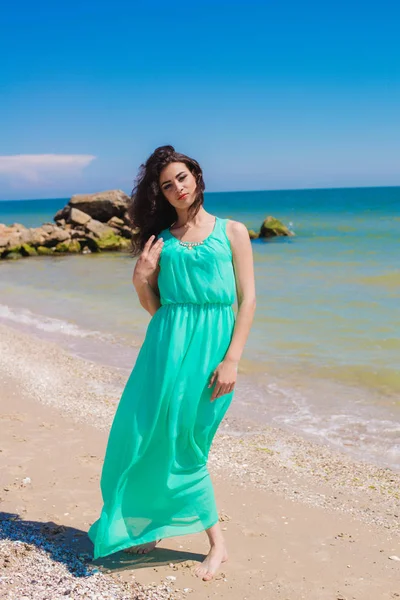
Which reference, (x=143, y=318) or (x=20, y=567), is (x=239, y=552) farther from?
(x=143, y=318)

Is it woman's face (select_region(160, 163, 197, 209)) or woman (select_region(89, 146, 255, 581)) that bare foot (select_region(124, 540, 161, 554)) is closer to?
woman (select_region(89, 146, 255, 581))

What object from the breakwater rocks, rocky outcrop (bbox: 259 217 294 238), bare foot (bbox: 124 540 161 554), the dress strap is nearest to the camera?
the dress strap

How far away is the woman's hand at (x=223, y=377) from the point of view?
360 centimetres

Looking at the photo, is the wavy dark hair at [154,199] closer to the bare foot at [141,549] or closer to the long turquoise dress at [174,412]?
the long turquoise dress at [174,412]

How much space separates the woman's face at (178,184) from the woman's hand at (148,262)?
0.82ft

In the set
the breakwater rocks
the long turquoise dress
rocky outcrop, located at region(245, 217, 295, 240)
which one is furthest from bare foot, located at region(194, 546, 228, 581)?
rocky outcrop, located at region(245, 217, 295, 240)

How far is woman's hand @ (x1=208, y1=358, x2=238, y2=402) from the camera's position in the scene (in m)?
3.60

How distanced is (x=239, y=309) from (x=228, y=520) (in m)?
1.72

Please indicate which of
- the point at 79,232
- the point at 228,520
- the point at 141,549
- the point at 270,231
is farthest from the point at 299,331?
the point at 270,231

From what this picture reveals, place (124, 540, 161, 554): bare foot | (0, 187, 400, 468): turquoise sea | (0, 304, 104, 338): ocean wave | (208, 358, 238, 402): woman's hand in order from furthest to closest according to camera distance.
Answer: (0, 304, 104, 338): ocean wave
(0, 187, 400, 468): turquoise sea
(124, 540, 161, 554): bare foot
(208, 358, 238, 402): woman's hand

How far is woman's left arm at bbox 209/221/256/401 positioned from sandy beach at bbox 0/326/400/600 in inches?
43.0

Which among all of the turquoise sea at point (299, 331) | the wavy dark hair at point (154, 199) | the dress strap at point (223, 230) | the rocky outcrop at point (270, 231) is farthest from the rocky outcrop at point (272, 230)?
the dress strap at point (223, 230)

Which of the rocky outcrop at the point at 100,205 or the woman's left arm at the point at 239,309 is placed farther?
the rocky outcrop at the point at 100,205

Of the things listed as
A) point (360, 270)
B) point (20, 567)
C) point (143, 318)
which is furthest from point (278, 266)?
point (20, 567)
